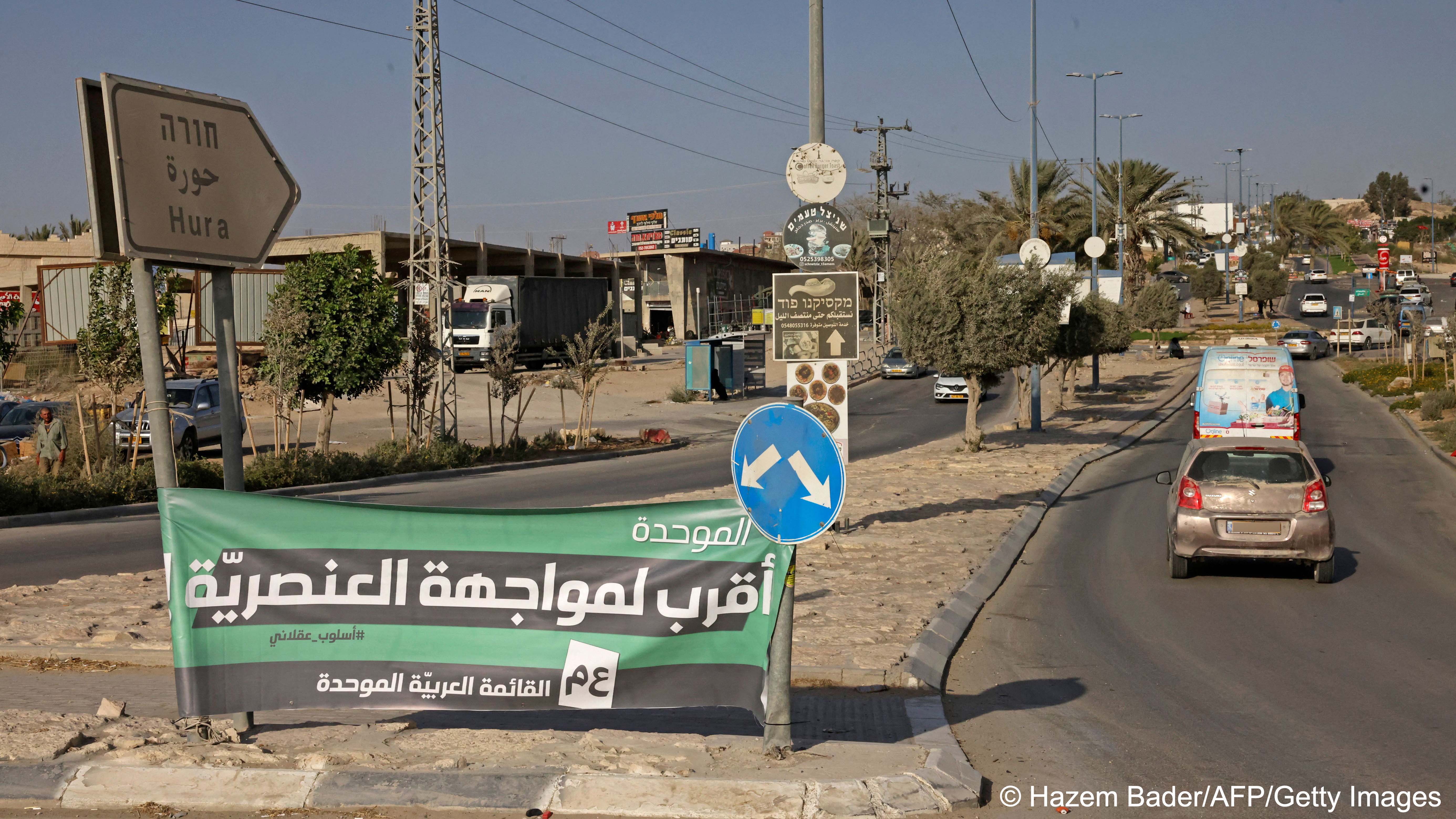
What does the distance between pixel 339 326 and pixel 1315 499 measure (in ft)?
63.2

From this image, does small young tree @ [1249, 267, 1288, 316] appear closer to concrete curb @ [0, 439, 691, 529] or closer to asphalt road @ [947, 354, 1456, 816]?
concrete curb @ [0, 439, 691, 529]

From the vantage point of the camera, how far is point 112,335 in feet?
87.6

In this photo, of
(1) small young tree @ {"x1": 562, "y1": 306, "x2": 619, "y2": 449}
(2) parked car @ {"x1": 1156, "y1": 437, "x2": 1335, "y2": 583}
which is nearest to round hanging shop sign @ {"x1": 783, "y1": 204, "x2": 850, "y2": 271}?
(2) parked car @ {"x1": 1156, "y1": 437, "x2": 1335, "y2": 583}

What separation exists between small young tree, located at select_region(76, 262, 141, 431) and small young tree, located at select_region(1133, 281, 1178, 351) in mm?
47878

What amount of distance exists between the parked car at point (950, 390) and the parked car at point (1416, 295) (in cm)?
3372

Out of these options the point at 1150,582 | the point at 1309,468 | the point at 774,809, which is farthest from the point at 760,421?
the point at 1309,468

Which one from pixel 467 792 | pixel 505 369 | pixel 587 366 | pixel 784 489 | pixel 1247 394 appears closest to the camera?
pixel 467 792

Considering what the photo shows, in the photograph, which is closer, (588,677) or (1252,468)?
(588,677)

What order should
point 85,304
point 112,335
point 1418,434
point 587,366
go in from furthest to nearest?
point 85,304 < point 1418,434 < point 587,366 < point 112,335

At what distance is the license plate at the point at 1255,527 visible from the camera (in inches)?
466

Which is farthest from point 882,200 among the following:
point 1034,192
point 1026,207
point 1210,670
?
point 1210,670

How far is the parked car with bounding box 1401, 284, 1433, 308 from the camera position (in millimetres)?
68438

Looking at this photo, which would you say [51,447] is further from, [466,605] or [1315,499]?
Answer: [1315,499]

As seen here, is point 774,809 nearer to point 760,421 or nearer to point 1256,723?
point 760,421
